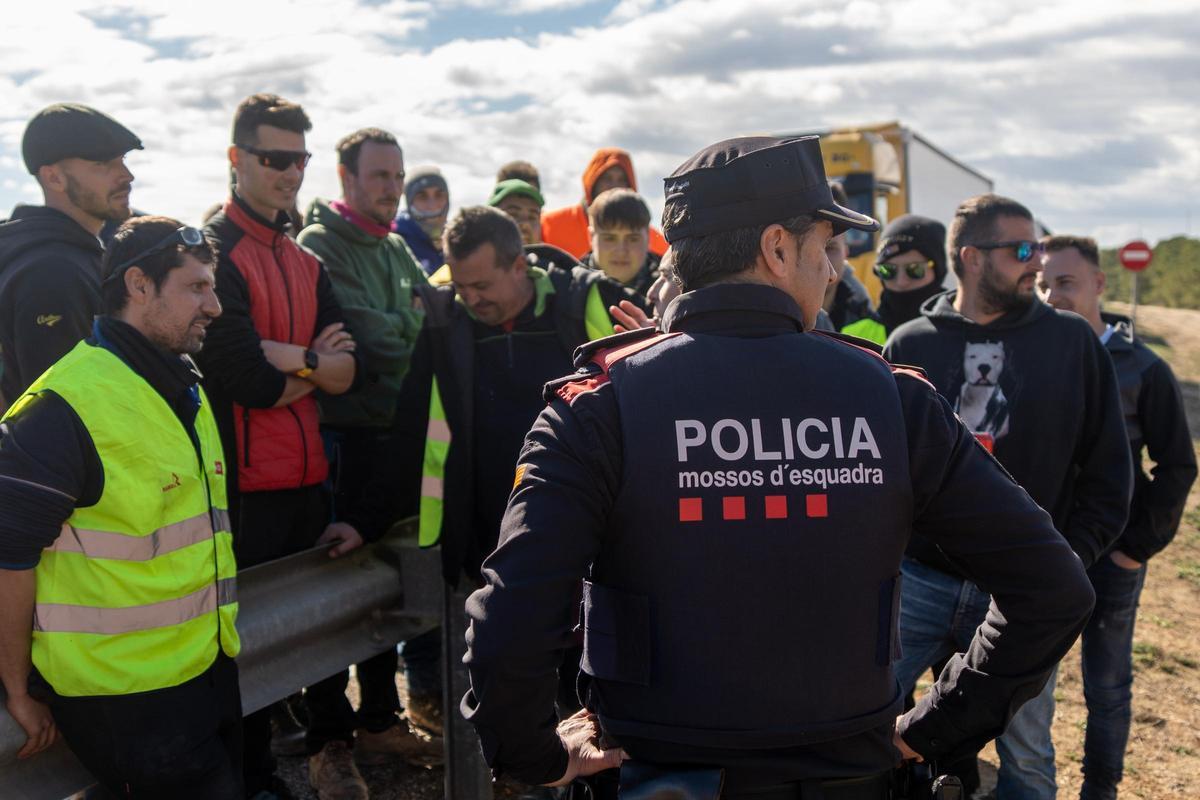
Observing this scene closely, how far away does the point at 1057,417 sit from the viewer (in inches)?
129

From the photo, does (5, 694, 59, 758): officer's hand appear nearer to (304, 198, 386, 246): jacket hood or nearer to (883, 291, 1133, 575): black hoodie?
(304, 198, 386, 246): jacket hood

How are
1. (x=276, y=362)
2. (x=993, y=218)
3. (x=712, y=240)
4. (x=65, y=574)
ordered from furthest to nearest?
(x=276, y=362) < (x=993, y=218) < (x=65, y=574) < (x=712, y=240)

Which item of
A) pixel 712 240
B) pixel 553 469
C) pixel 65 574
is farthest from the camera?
pixel 65 574

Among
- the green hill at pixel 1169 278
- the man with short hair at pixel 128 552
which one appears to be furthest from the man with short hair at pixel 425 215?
the green hill at pixel 1169 278

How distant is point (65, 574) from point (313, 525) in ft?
4.71

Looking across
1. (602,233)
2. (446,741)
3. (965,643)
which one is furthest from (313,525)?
(965,643)

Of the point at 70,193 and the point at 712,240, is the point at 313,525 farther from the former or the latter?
the point at 712,240

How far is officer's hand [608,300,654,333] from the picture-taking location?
3.25 meters

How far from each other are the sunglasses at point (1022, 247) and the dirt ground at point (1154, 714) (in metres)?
2.35

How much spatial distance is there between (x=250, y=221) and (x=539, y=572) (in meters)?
2.79

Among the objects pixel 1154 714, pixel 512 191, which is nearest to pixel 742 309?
pixel 512 191

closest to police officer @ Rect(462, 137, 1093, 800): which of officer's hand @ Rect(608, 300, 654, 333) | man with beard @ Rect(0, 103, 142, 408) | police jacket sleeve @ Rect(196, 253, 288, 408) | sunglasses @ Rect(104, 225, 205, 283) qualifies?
officer's hand @ Rect(608, 300, 654, 333)

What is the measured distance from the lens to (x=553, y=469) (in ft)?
5.74

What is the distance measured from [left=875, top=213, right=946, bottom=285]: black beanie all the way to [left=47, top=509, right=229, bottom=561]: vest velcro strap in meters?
3.34
